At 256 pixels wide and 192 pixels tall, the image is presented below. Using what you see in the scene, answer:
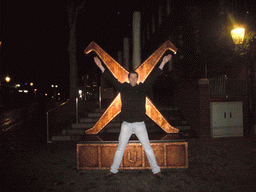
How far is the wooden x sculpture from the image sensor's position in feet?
16.8

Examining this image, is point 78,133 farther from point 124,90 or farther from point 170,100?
point 170,100

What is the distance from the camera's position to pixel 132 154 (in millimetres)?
4406

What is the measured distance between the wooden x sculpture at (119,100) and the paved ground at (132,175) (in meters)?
1.04

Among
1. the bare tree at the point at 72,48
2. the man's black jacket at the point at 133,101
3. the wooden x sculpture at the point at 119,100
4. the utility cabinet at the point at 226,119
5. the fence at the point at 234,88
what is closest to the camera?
the man's black jacket at the point at 133,101

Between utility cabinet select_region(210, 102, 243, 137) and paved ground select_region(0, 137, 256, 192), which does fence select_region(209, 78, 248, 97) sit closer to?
utility cabinet select_region(210, 102, 243, 137)

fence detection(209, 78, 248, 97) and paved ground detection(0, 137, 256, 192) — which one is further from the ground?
fence detection(209, 78, 248, 97)

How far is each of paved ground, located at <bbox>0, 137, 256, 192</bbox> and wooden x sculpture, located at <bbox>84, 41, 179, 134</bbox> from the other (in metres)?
1.04

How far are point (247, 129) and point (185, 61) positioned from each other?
4.90 metres

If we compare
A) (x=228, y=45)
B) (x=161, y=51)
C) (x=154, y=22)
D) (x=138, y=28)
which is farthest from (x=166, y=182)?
(x=154, y=22)

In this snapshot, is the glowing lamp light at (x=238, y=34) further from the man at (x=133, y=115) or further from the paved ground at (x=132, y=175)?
the man at (x=133, y=115)

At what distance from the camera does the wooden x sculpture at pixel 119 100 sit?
202 inches

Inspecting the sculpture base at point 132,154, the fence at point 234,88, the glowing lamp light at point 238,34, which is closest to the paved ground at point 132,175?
the sculpture base at point 132,154

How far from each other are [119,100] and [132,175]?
Result: 1758 millimetres

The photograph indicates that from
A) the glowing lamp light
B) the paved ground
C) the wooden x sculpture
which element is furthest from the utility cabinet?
the wooden x sculpture
